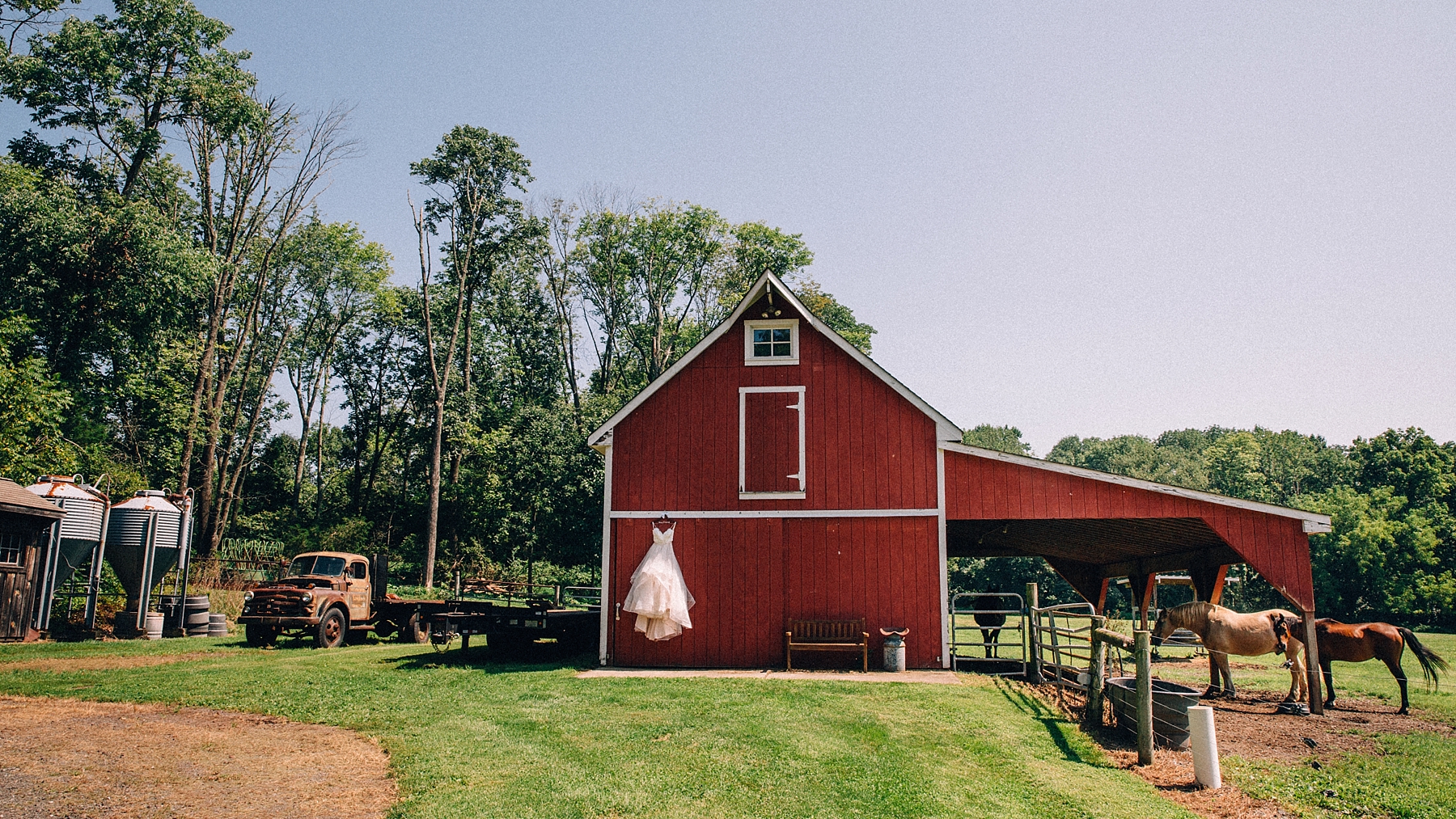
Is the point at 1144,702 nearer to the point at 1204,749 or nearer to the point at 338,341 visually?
the point at 1204,749

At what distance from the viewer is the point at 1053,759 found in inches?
323

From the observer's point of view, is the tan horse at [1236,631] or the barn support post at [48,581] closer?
the tan horse at [1236,631]

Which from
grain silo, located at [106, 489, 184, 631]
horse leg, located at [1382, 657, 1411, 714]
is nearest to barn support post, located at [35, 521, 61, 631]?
grain silo, located at [106, 489, 184, 631]

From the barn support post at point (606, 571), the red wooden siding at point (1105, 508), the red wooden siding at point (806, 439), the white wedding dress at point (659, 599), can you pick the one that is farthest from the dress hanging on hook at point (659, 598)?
the red wooden siding at point (1105, 508)

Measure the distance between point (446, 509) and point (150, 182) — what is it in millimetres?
17477

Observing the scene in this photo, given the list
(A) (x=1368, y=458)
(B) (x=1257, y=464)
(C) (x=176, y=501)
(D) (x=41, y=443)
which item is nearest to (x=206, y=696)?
(C) (x=176, y=501)

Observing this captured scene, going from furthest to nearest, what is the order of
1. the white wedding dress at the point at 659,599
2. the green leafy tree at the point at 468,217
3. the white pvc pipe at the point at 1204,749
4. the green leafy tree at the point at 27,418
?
1. the green leafy tree at the point at 468,217
2. the green leafy tree at the point at 27,418
3. the white wedding dress at the point at 659,599
4. the white pvc pipe at the point at 1204,749

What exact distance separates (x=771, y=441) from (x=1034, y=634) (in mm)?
5103

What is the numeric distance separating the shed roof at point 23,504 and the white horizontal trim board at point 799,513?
11957mm

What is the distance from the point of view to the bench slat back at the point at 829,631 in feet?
46.2

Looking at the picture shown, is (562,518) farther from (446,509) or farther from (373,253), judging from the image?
(373,253)

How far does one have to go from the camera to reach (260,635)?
1727 centimetres

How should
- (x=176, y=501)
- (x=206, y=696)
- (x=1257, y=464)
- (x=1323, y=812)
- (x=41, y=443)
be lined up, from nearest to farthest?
(x=1323, y=812)
(x=206, y=696)
(x=176, y=501)
(x=41, y=443)
(x=1257, y=464)

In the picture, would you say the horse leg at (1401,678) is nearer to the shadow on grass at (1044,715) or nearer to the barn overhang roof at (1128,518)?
the barn overhang roof at (1128,518)
